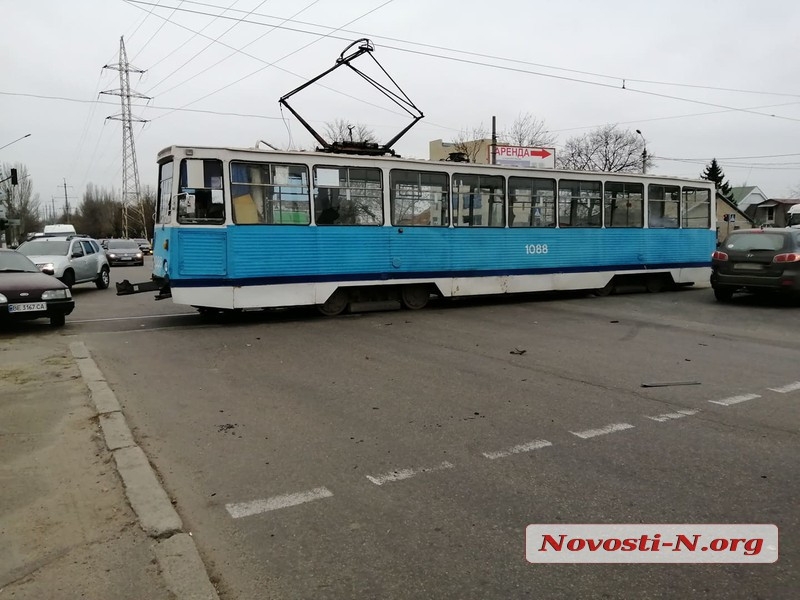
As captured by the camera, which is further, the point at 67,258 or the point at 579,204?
the point at 67,258

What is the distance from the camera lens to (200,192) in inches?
438

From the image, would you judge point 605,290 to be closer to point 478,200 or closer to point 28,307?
point 478,200

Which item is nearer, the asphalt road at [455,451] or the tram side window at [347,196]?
the asphalt road at [455,451]

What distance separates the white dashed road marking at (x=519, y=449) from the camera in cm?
475

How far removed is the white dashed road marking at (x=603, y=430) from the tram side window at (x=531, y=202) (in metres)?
9.46

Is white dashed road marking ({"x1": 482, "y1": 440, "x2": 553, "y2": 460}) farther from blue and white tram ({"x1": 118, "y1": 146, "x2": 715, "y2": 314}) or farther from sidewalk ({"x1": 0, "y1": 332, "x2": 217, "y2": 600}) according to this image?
blue and white tram ({"x1": 118, "y1": 146, "x2": 715, "y2": 314})

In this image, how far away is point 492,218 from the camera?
14.3 m

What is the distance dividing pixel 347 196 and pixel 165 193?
3.38 m

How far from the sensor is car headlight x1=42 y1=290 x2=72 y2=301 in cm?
1101

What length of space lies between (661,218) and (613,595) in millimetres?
15731

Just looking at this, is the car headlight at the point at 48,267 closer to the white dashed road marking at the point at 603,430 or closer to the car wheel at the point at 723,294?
the white dashed road marking at the point at 603,430

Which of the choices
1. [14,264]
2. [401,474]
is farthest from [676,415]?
[14,264]

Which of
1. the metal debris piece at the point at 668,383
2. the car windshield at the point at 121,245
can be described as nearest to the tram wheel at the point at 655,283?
the metal debris piece at the point at 668,383

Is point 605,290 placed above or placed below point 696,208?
below
